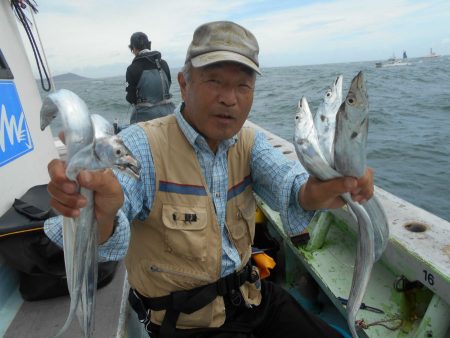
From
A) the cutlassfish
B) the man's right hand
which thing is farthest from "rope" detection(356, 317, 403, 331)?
the man's right hand

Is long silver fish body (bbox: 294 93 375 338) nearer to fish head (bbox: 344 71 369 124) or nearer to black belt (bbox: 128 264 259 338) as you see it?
fish head (bbox: 344 71 369 124)

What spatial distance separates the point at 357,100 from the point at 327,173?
0.31 metres

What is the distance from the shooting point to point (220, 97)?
1.67 meters

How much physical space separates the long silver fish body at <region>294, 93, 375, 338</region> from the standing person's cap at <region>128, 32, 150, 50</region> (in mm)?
5223

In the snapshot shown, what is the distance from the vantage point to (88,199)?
1163 mm

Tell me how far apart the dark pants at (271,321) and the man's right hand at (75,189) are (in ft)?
3.46

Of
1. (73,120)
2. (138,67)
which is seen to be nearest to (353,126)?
(73,120)

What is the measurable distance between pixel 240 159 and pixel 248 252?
1.88ft

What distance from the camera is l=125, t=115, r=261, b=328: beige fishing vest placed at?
1792mm

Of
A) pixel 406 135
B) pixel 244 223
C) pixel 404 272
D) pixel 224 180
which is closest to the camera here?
pixel 224 180

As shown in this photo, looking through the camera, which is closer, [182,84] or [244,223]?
[182,84]

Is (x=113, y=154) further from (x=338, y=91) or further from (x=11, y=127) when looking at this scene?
(x=11, y=127)

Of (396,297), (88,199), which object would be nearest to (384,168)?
(396,297)

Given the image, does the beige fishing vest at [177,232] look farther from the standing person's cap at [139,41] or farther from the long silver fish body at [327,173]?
the standing person's cap at [139,41]
